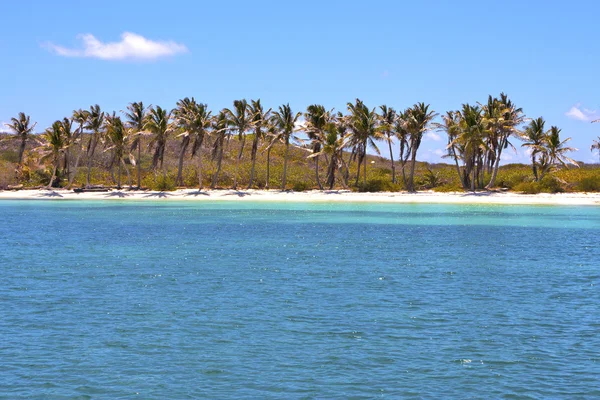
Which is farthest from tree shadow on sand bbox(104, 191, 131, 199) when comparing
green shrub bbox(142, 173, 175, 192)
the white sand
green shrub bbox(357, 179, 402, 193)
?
green shrub bbox(357, 179, 402, 193)

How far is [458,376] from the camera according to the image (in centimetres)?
1131

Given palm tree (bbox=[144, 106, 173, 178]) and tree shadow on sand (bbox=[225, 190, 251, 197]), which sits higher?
palm tree (bbox=[144, 106, 173, 178])

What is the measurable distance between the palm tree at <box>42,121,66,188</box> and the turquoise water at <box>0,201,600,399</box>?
4763 cm

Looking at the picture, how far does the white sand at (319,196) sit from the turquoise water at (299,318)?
3682 cm

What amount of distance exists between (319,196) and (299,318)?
200 ft

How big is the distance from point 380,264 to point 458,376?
13.6 metres

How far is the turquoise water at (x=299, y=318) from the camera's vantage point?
11.0 metres

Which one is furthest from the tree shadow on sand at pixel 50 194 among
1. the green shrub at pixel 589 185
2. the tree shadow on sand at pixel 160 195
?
the green shrub at pixel 589 185

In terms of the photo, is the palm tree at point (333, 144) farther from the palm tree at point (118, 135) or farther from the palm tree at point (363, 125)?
the palm tree at point (118, 135)

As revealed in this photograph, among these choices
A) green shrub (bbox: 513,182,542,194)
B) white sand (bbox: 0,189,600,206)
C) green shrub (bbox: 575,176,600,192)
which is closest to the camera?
white sand (bbox: 0,189,600,206)

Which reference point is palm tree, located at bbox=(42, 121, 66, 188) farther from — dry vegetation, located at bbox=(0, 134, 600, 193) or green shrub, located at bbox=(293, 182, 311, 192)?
green shrub, located at bbox=(293, 182, 311, 192)

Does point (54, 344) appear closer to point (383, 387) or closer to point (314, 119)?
point (383, 387)

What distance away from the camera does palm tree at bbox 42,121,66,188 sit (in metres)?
77.3

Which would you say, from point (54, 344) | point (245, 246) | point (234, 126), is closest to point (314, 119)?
point (234, 126)
